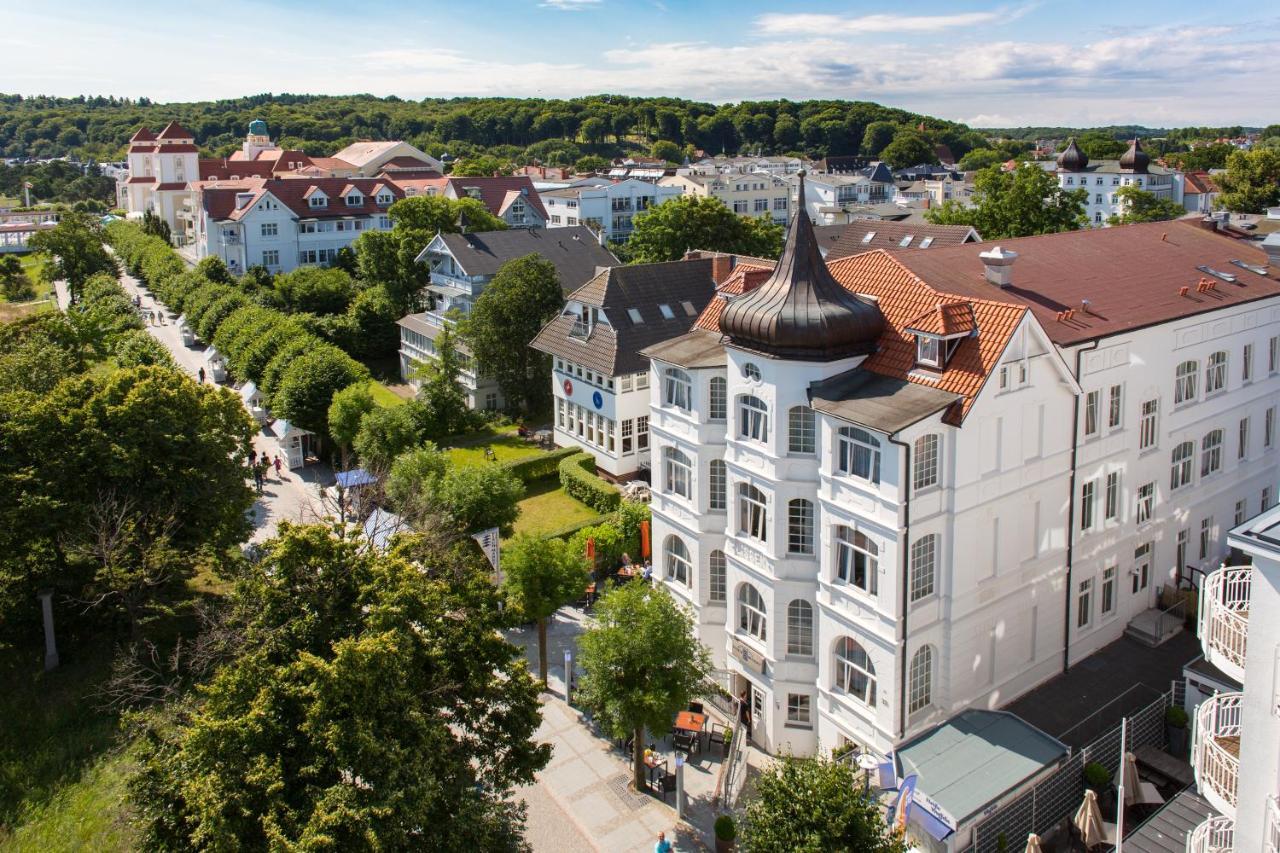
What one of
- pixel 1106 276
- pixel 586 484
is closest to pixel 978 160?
pixel 586 484

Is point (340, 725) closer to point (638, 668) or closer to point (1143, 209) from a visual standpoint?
point (638, 668)

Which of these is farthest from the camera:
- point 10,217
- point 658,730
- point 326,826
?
point 10,217

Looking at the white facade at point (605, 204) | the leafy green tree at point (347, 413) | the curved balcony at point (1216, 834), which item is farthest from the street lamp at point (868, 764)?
the white facade at point (605, 204)

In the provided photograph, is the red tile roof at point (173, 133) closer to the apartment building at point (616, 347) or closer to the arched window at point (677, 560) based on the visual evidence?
the apartment building at point (616, 347)

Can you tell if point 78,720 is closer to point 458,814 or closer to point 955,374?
point 458,814

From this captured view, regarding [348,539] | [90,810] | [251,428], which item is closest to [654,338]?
[251,428]
